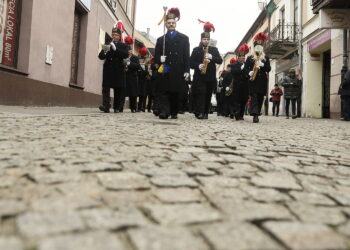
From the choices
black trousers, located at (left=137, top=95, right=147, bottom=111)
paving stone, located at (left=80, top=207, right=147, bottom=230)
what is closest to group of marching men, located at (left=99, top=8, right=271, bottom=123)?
black trousers, located at (left=137, top=95, right=147, bottom=111)

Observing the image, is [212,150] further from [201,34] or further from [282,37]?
[282,37]

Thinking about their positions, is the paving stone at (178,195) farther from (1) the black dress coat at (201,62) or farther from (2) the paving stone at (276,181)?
(1) the black dress coat at (201,62)

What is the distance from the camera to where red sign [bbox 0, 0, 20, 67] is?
7348 mm

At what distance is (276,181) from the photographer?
1785 millimetres

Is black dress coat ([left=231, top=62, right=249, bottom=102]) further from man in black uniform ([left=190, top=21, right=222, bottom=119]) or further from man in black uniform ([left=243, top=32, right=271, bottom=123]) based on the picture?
man in black uniform ([left=190, top=21, right=222, bottom=119])

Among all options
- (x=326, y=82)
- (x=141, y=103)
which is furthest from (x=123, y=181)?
(x=326, y=82)

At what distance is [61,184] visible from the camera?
Result: 1.50m

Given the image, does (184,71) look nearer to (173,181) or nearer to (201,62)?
(201,62)

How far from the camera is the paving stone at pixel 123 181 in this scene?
1522 millimetres

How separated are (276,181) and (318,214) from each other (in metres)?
0.50

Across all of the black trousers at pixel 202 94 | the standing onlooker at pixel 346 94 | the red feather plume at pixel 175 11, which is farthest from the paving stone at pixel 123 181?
the standing onlooker at pixel 346 94

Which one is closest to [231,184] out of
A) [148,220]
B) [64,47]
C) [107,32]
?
[148,220]

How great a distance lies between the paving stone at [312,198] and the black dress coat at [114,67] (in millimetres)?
7307

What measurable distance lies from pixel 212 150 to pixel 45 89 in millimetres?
6876
